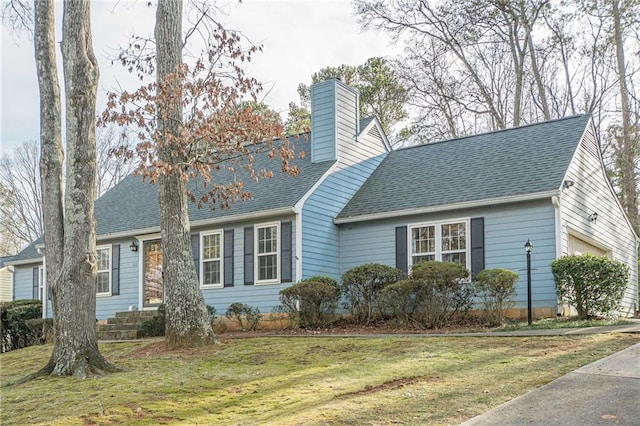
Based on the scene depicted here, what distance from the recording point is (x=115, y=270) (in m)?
18.0

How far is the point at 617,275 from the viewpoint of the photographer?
12.0 meters

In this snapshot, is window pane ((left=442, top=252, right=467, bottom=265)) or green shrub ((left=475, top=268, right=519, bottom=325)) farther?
window pane ((left=442, top=252, right=467, bottom=265))

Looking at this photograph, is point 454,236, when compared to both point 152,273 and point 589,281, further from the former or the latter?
point 152,273

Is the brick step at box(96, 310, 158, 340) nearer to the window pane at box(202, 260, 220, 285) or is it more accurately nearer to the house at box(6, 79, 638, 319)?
the house at box(6, 79, 638, 319)

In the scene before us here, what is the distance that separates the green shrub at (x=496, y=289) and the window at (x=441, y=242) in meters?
1.47

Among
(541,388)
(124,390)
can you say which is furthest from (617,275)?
(124,390)

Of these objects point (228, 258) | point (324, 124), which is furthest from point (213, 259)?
point (324, 124)

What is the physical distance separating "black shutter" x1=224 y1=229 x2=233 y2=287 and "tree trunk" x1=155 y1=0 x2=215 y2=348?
14.4 feet

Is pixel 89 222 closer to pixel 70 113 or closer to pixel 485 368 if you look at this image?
pixel 70 113

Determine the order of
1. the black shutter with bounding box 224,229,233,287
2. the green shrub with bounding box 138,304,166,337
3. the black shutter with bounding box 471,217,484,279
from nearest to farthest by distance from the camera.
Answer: the black shutter with bounding box 471,217,484,279
the green shrub with bounding box 138,304,166,337
the black shutter with bounding box 224,229,233,287

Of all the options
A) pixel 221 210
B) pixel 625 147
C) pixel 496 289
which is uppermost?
pixel 625 147

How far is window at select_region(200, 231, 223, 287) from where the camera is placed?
623 inches

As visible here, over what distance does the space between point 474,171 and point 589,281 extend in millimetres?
4021

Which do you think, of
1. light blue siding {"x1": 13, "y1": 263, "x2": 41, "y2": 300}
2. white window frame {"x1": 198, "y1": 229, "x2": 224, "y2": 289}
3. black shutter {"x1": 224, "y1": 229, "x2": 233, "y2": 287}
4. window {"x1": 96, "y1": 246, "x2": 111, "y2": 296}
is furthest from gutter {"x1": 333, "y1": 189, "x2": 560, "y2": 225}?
light blue siding {"x1": 13, "y1": 263, "x2": 41, "y2": 300}
